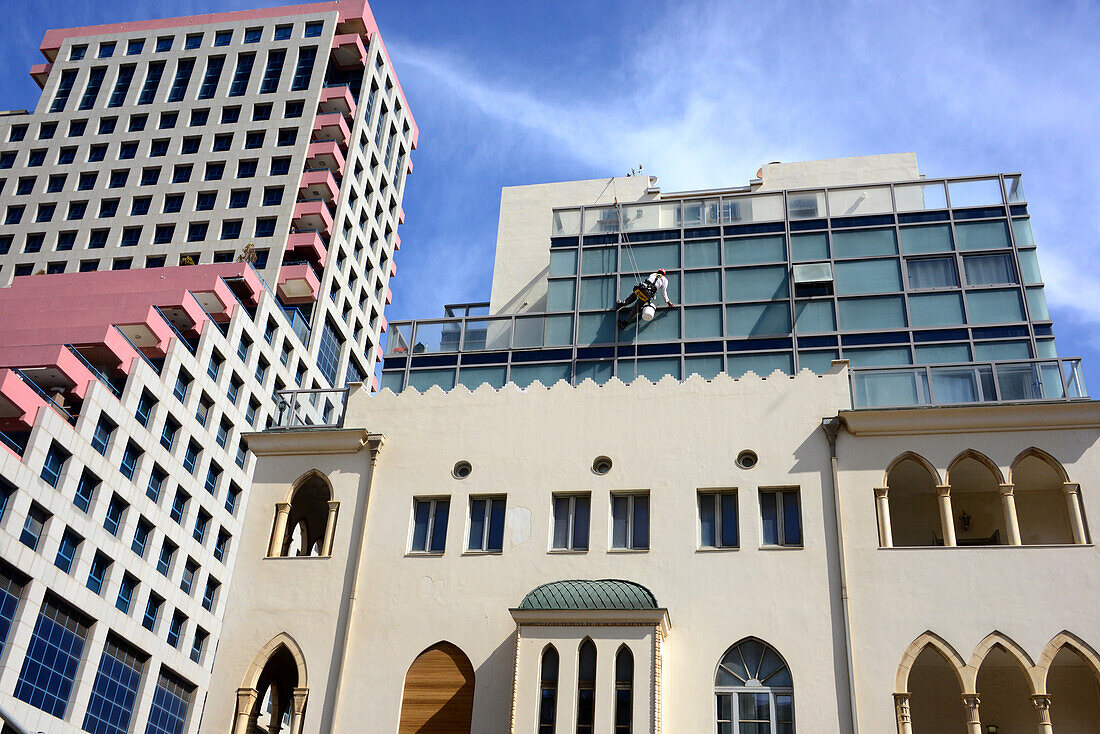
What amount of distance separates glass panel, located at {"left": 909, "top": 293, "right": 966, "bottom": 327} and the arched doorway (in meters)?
21.7

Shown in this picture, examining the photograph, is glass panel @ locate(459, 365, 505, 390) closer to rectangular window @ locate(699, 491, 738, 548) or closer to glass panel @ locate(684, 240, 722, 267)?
glass panel @ locate(684, 240, 722, 267)

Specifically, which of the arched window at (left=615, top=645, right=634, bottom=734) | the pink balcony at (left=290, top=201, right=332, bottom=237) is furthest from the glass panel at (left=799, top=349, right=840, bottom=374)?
the pink balcony at (left=290, top=201, right=332, bottom=237)

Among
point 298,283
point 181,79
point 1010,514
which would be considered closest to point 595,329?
point 1010,514

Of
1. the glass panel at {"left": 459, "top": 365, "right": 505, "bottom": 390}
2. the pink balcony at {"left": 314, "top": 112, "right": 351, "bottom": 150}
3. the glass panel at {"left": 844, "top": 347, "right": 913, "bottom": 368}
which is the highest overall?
the pink balcony at {"left": 314, "top": 112, "right": 351, "bottom": 150}

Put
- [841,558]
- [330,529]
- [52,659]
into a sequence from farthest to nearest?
[52,659] → [330,529] → [841,558]

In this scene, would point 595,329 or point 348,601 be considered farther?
point 595,329

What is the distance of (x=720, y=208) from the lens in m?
43.1

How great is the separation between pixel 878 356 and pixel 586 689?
19.4 m

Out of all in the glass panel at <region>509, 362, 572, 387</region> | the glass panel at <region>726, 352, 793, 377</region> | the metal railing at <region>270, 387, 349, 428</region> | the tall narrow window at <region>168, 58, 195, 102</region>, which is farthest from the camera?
the tall narrow window at <region>168, 58, 195, 102</region>

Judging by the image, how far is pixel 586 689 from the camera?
2400cm

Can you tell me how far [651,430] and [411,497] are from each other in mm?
6403

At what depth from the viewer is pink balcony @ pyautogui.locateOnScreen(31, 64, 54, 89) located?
9688cm

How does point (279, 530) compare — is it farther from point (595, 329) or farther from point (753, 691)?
point (595, 329)

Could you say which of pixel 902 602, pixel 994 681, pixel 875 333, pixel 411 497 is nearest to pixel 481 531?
pixel 411 497
